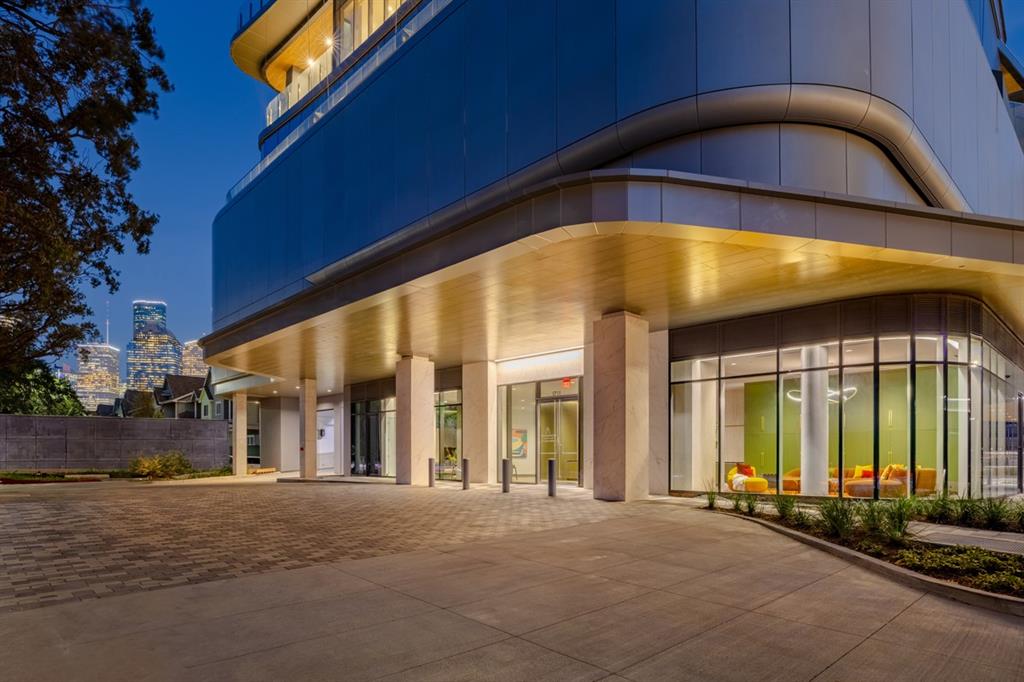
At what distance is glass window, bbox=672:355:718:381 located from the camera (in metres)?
19.1

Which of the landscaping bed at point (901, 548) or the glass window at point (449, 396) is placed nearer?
the landscaping bed at point (901, 548)

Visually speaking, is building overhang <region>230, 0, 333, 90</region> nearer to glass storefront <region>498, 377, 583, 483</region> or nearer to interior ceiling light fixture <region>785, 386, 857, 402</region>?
glass storefront <region>498, 377, 583, 483</region>

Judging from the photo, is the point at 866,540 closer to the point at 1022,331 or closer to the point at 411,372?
the point at 1022,331

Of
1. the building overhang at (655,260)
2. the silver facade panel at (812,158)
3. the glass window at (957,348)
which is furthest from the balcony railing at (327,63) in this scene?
the glass window at (957,348)

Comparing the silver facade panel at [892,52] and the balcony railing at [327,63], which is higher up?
the balcony railing at [327,63]

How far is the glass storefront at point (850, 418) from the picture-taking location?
1514 centimetres

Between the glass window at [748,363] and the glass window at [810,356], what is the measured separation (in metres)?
0.40

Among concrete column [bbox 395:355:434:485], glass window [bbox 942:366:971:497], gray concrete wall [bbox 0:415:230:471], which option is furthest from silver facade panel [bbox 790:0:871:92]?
gray concrete wall [bbox 0:415:230:471]

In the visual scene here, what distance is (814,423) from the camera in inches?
668

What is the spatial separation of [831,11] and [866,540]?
10326mm

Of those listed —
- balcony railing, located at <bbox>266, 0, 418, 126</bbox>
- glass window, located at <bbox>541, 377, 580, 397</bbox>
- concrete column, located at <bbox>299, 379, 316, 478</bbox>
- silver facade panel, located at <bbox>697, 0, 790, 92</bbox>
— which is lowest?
concrete column, located at <bbox>299, 379, 316, 478</bbox>

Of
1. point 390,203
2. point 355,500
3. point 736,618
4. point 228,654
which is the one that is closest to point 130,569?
point 228,654

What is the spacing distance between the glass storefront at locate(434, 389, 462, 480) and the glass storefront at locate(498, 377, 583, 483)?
3272mm

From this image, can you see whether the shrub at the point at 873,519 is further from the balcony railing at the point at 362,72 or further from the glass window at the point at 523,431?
the balcony railing at the point at 362,72
